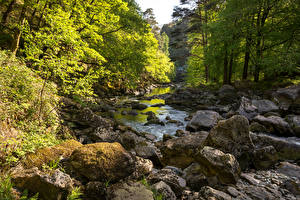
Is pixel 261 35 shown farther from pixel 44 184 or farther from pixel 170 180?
pixel 44 184

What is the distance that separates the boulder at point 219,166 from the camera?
11.2 ft

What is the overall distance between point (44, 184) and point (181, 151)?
372 cm

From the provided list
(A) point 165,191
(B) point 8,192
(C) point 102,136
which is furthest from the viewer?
(C) point 102,136

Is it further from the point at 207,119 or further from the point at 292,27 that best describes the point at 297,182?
the point at 292,27

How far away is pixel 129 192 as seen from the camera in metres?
2.63

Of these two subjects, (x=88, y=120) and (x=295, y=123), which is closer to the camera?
(x=295, y=123)

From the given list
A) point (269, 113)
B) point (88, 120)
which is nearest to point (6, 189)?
point (88, 120)

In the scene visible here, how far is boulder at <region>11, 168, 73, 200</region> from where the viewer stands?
231cm

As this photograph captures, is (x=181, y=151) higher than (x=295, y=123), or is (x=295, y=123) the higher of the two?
(x=295, y=123)

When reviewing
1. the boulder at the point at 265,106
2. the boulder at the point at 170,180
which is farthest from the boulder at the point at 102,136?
the boulder at the point at 265,106

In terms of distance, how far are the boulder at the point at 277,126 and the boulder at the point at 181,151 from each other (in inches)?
177

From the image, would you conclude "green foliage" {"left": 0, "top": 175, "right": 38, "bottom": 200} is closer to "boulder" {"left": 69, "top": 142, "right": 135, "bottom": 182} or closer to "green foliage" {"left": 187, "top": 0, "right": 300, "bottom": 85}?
"boulder" {"left": 69, "top": 142, "right": 135, "bottom": 182}

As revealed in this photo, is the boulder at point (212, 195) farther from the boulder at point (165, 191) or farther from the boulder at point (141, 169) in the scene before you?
the boulder at point (141, 169)

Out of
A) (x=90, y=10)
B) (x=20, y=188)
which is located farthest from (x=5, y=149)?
(x=90, y=10)
